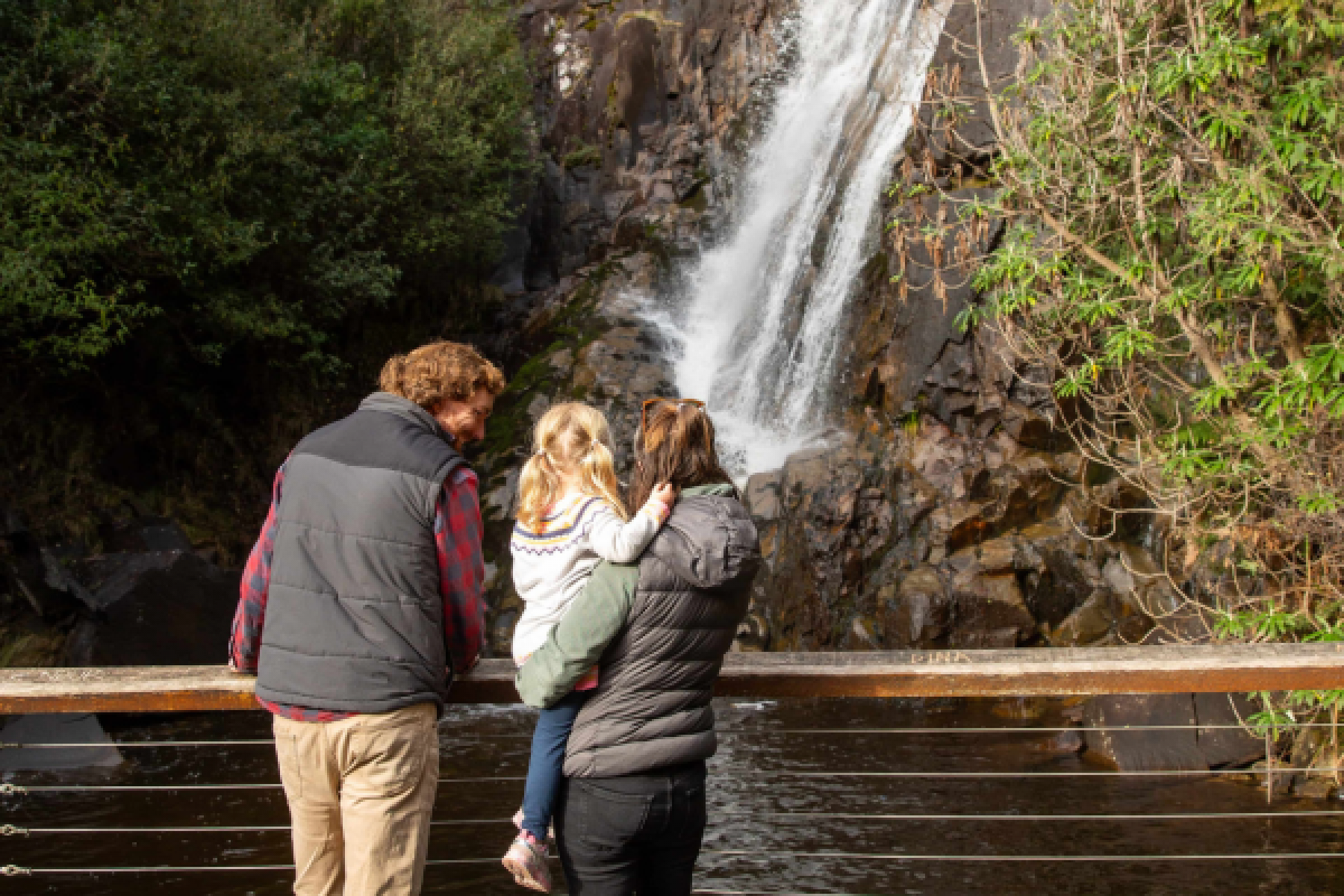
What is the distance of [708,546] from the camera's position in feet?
7.10

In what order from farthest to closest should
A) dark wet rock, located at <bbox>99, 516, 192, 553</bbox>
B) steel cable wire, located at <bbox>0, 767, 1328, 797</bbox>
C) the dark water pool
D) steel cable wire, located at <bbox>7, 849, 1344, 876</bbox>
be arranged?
dark wet rock, located at <bbox>99, 516, 192, 553</bbox>, the dark water pool, steel cable wire, located at <bbox>0, 767, 1328, 797</bbox>, steel cable wire, located at <bbox>7, 849, 1344, 876</bbox>

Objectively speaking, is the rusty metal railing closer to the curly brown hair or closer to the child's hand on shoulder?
the child's hand on shoulder

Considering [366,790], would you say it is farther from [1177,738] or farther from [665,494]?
[1177,738]

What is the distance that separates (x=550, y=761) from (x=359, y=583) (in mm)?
542

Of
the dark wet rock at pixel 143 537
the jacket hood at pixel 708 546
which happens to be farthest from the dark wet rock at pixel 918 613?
the jacket hood at pixel 708 546

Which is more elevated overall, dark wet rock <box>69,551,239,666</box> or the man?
the man

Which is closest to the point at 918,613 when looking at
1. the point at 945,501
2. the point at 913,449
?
the point at 945,501

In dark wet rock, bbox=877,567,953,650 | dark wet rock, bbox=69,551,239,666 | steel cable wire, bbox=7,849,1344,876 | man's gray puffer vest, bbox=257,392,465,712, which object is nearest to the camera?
man's gray puffer vest, bbox=257,392,465,712

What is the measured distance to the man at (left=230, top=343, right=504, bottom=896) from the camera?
216 centimetres

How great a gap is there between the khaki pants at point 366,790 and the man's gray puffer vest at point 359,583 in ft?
0.18

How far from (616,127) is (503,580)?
1093cm

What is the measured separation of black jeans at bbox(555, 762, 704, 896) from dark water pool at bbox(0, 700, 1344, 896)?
8.32 feet

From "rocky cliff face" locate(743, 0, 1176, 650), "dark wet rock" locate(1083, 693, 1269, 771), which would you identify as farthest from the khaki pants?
"rocky cliff face" locate(743, 0, 1176, 650)

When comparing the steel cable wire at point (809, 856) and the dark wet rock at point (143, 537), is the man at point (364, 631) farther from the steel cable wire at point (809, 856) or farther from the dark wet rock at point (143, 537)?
the dark wet rock at point (143, 537)
